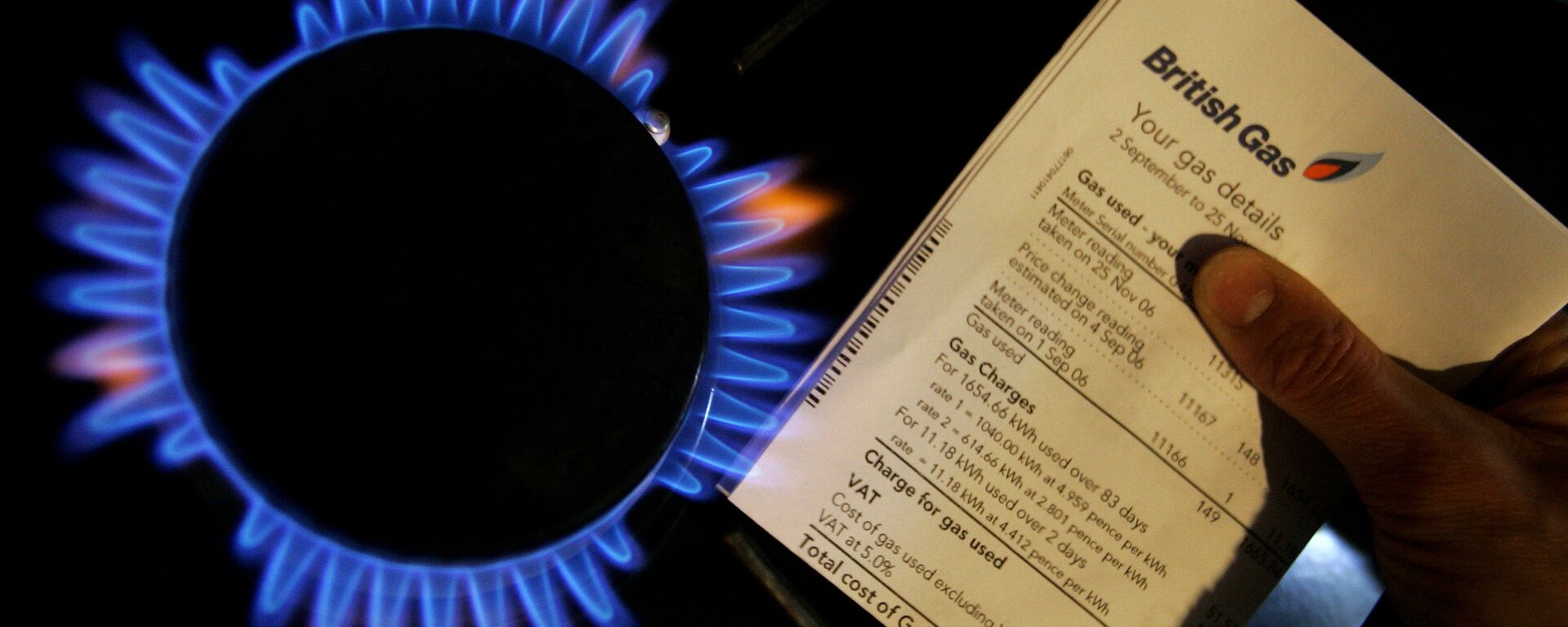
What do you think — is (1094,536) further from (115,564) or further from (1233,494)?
(115,564)

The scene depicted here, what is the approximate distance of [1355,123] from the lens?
0.61 m

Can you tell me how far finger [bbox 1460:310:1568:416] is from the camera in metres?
0.66

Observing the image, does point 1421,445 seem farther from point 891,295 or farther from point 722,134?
point 722,134

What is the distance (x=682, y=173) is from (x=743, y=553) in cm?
30

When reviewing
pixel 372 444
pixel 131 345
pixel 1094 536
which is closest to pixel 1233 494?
pixel 1094 536

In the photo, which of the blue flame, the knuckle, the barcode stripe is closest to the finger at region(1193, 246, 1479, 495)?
the knuckle

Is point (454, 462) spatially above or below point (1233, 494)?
below

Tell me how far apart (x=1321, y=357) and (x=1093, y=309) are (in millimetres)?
165

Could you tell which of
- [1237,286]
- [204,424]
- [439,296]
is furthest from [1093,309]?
[204,424]

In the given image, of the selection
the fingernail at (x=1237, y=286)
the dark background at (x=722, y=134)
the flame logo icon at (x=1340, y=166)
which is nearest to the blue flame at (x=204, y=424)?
the dark background at (x=722, y=134)

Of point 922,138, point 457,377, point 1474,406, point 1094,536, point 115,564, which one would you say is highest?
point 1474,406

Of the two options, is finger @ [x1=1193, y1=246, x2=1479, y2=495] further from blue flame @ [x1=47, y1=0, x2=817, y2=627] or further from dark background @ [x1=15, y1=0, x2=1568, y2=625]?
blue flame @ [x1=47, y1=0, x2=817, y2=627]

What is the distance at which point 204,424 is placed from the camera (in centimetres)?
52

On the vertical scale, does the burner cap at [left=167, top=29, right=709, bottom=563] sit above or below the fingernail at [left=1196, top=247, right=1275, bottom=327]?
below
